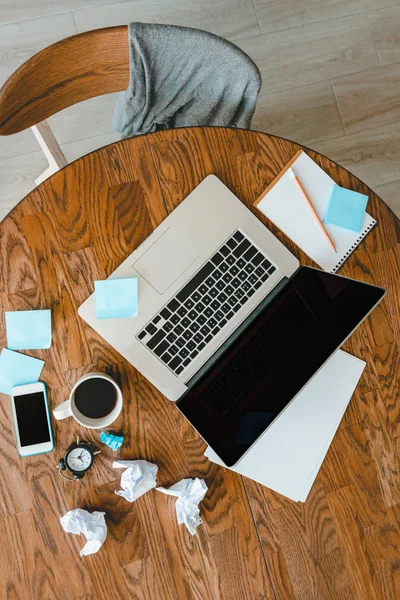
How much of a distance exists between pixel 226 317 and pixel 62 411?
0.36 metres

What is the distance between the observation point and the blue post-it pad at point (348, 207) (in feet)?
3.51

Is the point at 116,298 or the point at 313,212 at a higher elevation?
the point at 313,212

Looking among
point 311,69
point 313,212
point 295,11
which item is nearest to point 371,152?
point 311,69

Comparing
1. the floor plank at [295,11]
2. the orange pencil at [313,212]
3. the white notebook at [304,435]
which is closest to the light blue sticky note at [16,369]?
the white notebook at [304,435]

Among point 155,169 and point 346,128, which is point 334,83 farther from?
point 155,169

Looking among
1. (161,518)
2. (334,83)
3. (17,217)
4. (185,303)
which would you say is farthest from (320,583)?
(334,83)

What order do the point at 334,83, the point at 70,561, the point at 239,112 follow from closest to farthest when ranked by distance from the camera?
the point at 70,561
the point at 239,112
the point at 334,83

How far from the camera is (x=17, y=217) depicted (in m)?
1.01

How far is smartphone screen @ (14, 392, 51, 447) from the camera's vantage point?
975mm

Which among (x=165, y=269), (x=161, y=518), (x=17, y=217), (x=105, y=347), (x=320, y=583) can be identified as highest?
(x=17, y=217)

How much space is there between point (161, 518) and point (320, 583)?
34 centimetres

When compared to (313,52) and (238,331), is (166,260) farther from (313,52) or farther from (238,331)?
(313,52)

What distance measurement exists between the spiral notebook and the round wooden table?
2cm

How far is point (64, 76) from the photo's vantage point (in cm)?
103
